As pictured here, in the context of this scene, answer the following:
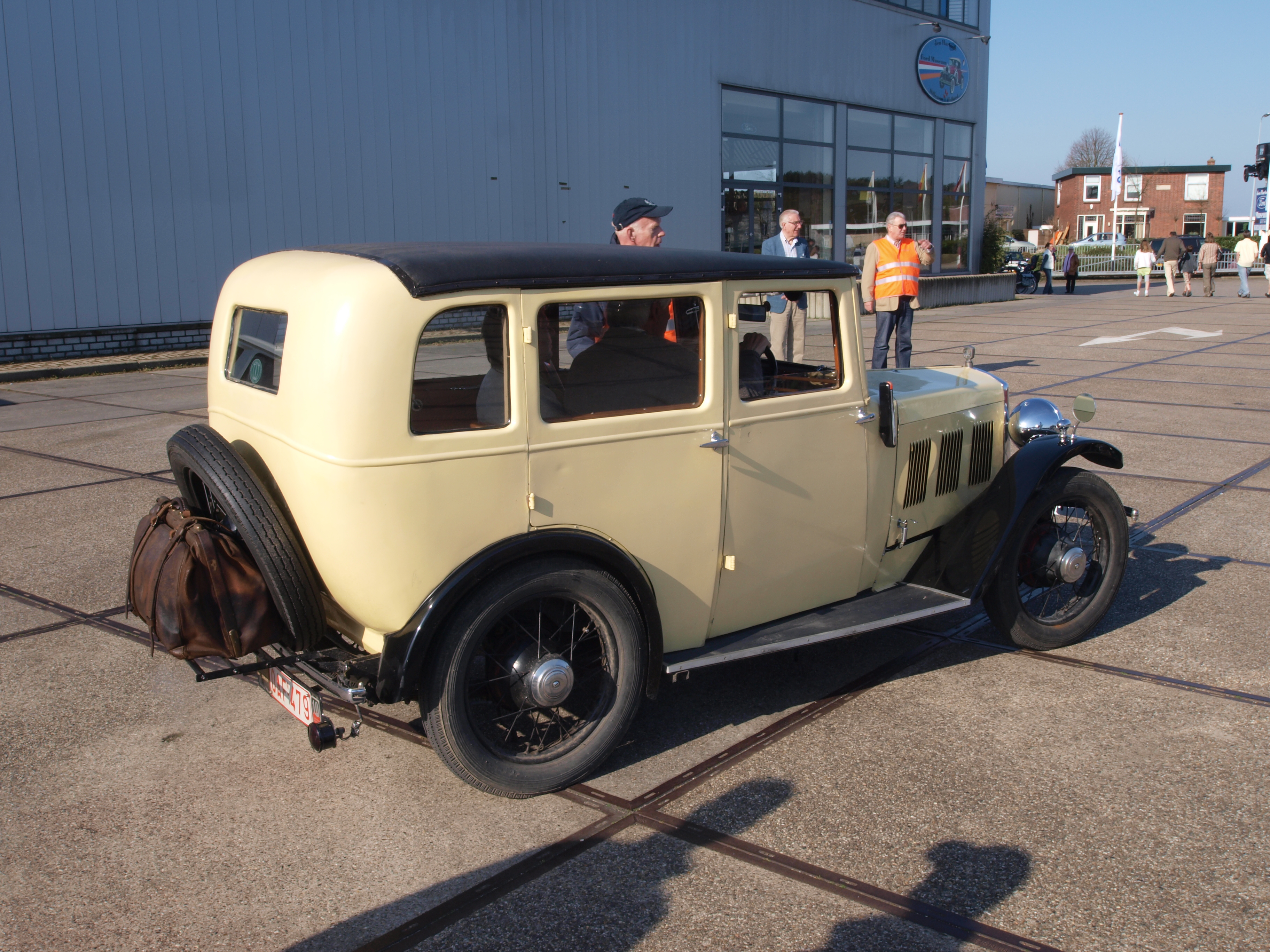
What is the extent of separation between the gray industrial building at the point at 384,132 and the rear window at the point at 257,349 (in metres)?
12.3

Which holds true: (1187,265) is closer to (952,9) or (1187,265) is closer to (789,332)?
(952,9)

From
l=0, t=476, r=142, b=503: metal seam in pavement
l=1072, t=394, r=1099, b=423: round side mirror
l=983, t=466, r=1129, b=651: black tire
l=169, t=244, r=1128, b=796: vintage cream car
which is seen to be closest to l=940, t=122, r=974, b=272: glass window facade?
l=0, t=476, r=142, b=503: metal seam in pavement

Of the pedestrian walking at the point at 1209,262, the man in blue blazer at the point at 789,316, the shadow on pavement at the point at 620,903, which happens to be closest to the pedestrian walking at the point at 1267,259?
the pedestrian walking at the point at 1209,262

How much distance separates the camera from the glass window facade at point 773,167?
2253cm

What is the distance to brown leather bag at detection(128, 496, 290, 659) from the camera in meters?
3.05

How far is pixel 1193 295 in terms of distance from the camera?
91.2 feet

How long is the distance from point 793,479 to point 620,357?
0.80m

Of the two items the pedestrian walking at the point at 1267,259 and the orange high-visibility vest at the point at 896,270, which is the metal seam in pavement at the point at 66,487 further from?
the pedestrian walking at the point at 1267,259

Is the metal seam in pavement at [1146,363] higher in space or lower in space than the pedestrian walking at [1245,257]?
lower

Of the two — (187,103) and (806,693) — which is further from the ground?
(187,103)

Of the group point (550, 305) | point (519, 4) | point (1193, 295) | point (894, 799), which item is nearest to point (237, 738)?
point (550, 305)

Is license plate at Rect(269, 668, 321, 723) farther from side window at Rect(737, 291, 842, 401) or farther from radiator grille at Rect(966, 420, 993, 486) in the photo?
radiator grille at Rect(966, 420, 993, 486)

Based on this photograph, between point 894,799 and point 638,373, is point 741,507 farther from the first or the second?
point 894,799

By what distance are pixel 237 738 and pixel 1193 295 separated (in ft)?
96.9
